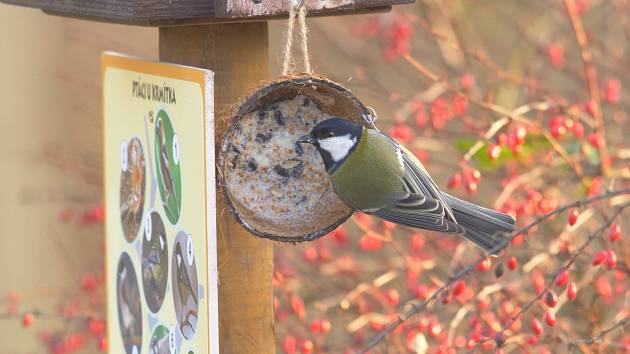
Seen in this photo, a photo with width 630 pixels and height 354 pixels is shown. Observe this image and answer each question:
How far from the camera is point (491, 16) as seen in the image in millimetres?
4648

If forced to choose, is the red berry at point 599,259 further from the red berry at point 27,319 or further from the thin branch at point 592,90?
the red berry at point 27,319

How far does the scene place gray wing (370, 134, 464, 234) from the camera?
2047mm

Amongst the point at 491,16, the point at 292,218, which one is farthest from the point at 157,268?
the point at 491,16

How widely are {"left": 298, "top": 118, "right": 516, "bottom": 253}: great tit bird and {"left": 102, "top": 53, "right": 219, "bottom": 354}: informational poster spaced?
248 mm

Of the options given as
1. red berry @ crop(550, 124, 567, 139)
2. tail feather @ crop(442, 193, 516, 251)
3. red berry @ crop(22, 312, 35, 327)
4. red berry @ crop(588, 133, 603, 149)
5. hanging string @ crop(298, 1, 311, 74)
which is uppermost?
hanging string @ crop(298, 1, 311, 74)

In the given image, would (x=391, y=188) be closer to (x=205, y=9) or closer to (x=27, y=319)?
(x=205, y=9)

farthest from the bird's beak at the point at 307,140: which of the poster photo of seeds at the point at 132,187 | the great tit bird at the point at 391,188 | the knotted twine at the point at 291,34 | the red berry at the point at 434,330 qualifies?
the red berry at the point at 434,330

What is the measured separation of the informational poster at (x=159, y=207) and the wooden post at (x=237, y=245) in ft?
→ 0.41

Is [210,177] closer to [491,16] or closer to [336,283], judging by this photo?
[336,283]

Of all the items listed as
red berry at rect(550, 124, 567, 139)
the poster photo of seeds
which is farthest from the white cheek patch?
red berry at rect(550, 124, 567, 139)

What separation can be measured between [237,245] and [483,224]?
0.52 m

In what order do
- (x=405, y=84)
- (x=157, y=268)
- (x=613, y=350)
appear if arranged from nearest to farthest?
(x=157, y=268)
(x=613, y=350)
(x=405, y=84)

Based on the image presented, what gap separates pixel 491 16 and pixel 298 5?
116 inches

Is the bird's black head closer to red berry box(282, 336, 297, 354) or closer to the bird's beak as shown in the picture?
the bird's beak
